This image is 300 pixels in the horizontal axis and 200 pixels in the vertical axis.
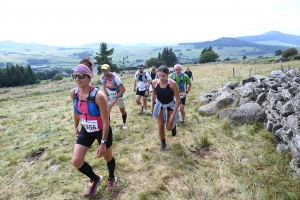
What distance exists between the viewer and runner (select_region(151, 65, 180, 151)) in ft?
16.9

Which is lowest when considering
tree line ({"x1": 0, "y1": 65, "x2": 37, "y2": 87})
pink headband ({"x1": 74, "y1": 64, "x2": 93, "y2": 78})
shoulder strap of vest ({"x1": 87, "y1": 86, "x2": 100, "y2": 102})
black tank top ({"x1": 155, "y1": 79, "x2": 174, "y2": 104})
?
tree line ({"x1": 0, "y1": 65, "x2": 37, "y2": 87})

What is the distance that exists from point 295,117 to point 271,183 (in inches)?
64.4

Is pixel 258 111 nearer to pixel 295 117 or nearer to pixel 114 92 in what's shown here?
pixel 295 117

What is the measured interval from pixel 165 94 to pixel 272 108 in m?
3.42

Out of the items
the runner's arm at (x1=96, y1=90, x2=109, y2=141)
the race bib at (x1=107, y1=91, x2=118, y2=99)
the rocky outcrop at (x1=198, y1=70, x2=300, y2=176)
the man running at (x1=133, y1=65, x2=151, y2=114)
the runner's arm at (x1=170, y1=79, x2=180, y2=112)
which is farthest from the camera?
the man running at (x1=133, y1=65, x2=151, y2=114)

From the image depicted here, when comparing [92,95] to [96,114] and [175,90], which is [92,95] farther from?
[175,90]

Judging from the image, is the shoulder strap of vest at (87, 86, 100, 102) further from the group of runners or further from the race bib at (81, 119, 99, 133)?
the race bib at (81, 119, 99, 133)

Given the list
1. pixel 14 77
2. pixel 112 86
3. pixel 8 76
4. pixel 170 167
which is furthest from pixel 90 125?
pixel 8 76

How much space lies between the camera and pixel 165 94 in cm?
525

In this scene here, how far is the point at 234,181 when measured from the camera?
13.1 feet

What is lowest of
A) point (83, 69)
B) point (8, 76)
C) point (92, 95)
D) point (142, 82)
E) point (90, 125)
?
point (8, 76)

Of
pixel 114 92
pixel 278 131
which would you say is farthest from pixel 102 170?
pixel 278 131

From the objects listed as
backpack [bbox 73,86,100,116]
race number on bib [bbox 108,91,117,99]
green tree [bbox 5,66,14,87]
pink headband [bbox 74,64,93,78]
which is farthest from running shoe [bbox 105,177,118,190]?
green tree [bbox 5,66,14,87]

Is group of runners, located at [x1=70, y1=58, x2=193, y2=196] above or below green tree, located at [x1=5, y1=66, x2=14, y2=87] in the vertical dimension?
above
